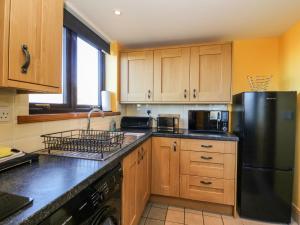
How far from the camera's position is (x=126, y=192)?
1.35 m

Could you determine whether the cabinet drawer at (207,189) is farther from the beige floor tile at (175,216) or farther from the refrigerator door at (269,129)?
the refrigerator door at (269,129)

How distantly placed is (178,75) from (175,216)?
165 centimetres

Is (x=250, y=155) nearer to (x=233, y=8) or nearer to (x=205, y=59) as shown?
(x=205, y=59)

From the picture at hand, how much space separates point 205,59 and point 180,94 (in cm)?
53

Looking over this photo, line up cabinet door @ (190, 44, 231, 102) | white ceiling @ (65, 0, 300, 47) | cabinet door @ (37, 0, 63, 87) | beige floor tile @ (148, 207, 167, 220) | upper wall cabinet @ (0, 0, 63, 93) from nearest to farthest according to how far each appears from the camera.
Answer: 1. upper wall cabinet @ (0, 0, 63, 93)
2. cabinet door @ (37, 0, 63, 87)
3. white ceiling @ (65, 0, 300, 47)
4. beige floor tile @ (148, 207, 167, 220)
5. cabinet door @ (190, 44, 231, 102)

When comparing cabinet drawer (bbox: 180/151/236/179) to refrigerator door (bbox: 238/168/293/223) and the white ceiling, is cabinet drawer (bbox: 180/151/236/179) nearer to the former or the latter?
refrigerator door (bbox: 238/168/293/223)

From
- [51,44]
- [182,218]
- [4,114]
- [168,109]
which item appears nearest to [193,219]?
[182,218]

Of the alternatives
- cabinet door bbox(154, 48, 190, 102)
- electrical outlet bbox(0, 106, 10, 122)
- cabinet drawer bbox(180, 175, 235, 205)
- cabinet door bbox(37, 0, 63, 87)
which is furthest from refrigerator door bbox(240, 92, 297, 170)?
electrical outlet bbox(0, 106, 10, 122)

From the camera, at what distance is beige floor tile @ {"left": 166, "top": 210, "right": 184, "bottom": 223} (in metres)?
1.90

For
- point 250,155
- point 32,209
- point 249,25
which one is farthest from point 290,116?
point 32,209

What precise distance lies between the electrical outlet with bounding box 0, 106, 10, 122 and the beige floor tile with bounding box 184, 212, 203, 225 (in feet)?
5.89

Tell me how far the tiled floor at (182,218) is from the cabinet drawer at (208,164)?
1.39 feet

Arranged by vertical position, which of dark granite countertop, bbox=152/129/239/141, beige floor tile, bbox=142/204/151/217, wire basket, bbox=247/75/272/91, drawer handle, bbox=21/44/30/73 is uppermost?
wire basket, bbox=247/75/272/91

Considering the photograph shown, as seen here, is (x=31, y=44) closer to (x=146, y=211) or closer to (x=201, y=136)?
(x=201, y=136)
